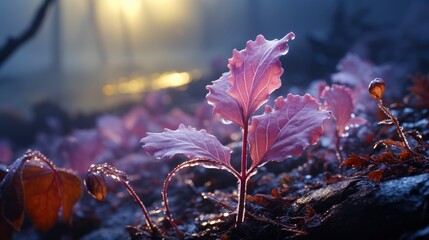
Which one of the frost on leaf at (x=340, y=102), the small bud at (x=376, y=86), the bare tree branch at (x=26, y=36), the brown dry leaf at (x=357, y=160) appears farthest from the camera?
the bare tree branch at (x=26, y=36)

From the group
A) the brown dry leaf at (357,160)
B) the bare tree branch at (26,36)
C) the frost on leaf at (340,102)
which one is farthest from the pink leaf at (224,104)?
the bare tree branch at (26,36)

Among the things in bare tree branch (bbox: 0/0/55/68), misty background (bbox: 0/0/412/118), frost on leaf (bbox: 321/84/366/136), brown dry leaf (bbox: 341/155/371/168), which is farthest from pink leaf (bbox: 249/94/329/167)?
misty background (bbox: 0/0/412/118)

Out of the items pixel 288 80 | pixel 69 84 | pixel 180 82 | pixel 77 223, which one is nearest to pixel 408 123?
pixel 77 223

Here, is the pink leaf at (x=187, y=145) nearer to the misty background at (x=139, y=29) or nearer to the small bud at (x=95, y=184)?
the small bud at (x=95, y=184)

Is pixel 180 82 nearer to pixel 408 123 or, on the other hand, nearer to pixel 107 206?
pixel 107 206

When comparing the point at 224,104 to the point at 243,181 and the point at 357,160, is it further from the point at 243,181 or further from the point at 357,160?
the point at 357,160
